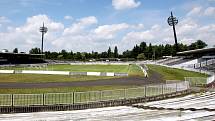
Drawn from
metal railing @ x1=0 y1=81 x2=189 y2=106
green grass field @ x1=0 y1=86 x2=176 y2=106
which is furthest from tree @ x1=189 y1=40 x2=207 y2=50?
green grass field @ x1=0 y1=86 x2=176 y2=106

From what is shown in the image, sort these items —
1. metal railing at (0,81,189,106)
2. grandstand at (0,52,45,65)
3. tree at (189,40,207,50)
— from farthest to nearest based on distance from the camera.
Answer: tree at (189,40,207,50)
grandstand at (0,52,45,65)
metal railing at (0,81,189,106)

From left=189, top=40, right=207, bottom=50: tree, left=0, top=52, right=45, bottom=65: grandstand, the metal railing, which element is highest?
left=189, top=40, right=207, bottom=50: tree

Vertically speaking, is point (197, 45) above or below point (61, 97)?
above

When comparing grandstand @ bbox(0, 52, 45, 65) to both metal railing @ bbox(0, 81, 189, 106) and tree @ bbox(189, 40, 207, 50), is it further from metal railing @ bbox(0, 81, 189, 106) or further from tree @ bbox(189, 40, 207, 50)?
tree @ bbox(189, 40, 207, 50)

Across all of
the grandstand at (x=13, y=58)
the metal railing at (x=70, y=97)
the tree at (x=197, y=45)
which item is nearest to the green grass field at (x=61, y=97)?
the metal railing at (x=70, y=97)

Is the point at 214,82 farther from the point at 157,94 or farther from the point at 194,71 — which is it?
the point at 194,71

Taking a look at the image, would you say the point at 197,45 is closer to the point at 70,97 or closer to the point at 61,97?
the point at 70,97

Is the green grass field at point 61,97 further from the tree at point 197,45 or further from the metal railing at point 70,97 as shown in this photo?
the tree at point 197,45

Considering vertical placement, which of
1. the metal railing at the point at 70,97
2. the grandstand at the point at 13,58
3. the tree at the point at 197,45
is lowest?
the metal railing at the point at 70,97

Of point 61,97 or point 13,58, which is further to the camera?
point 13,58

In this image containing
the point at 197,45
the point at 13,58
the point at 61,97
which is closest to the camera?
the point at 61,97

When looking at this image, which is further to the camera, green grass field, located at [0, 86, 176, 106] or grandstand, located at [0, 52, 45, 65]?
grandstand, located at [0, 52, 45, 65]

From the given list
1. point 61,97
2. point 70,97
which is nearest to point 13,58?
point 61,97

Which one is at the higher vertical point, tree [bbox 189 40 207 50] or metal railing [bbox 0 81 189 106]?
tree [bbox 189 40 207 50]
